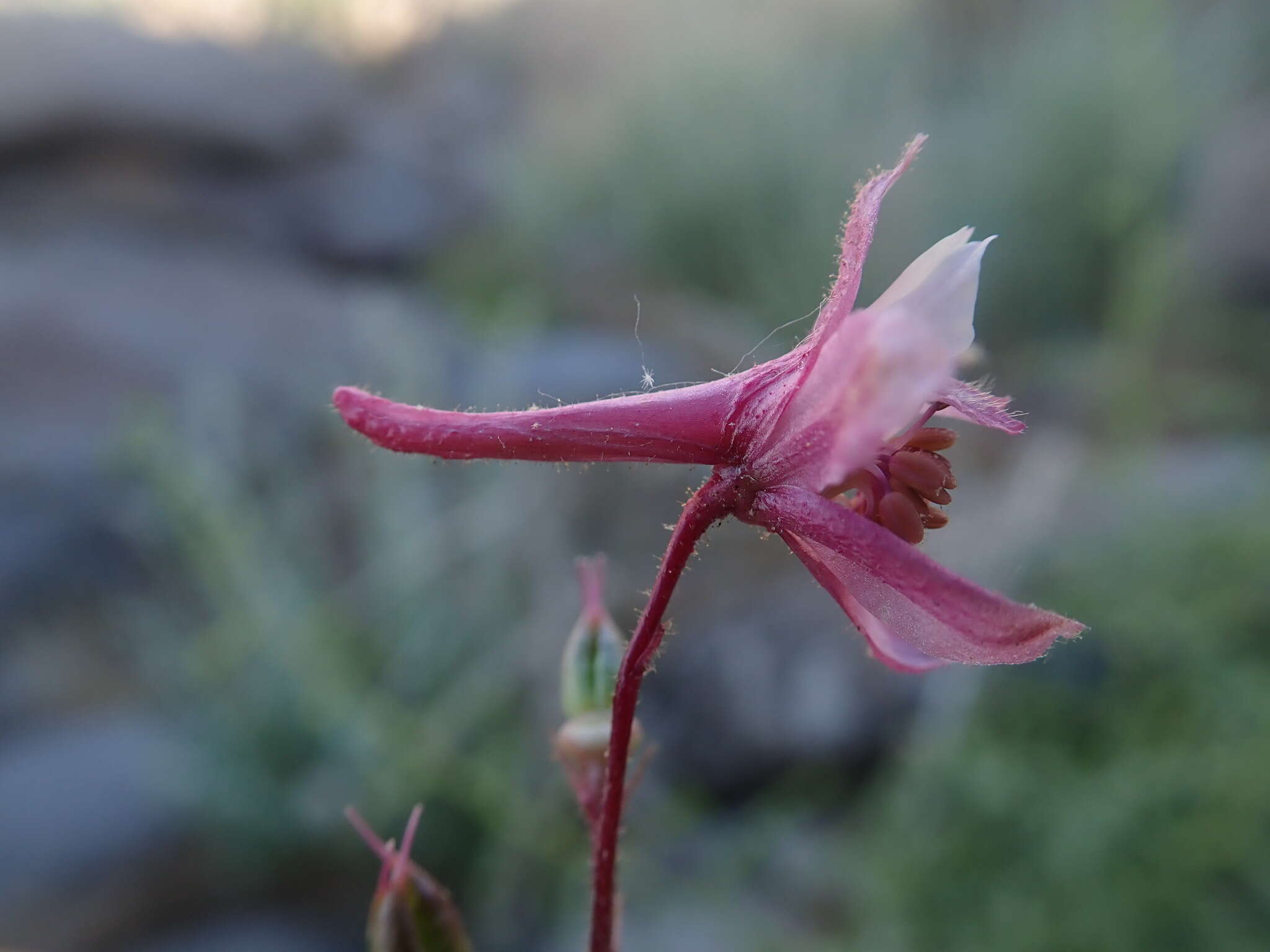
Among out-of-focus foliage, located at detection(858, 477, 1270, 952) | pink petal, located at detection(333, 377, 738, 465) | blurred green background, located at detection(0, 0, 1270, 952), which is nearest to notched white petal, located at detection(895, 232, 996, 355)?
pink petal, located at detection(333, 377, 738, 465)

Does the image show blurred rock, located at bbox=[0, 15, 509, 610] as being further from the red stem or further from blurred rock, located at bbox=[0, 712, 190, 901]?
the red stem

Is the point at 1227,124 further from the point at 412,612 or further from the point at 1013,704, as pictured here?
the point at 412,612

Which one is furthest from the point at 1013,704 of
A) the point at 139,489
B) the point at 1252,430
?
the point at 139,489

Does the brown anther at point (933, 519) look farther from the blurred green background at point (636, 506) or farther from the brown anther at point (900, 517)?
the blurred green background at point (636, 506)

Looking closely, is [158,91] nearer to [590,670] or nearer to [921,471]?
[590,670]

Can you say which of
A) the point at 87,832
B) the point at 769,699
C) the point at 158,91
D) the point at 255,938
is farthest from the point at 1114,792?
the point at 158,91

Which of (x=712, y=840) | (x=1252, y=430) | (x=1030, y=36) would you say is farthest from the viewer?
(x=1030, y=36)
